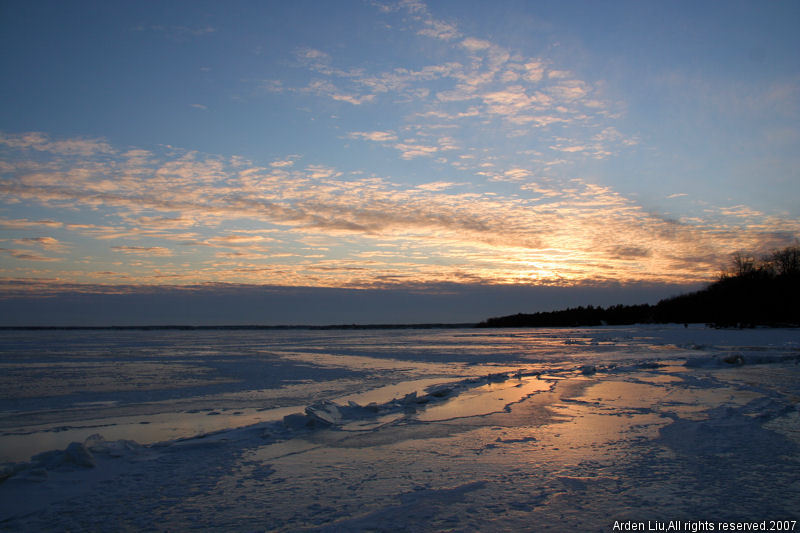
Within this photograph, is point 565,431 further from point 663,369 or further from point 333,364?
point 333,364

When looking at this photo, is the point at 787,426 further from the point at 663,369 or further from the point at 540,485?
the point at 663,369

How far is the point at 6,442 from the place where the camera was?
6203 mm

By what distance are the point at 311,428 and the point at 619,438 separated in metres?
3.92

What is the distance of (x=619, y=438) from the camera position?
6.06 m

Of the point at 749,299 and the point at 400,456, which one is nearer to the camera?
the point at 400,456

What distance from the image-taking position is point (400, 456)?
5.49 meters

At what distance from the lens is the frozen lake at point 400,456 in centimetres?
376

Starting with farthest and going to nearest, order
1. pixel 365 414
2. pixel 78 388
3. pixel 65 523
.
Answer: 1. pixel 78 388
2. pixel 365 414
3. pixel 65 523

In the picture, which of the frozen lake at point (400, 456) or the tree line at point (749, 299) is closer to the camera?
the frozen lake at point (400, 456)

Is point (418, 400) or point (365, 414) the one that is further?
point (418, 400)

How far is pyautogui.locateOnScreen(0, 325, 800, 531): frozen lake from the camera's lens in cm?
376

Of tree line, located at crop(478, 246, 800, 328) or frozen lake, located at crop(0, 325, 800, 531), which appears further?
tree line, located at crop(478, 246, 800, 328)

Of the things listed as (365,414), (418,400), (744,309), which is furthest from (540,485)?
(744,309)

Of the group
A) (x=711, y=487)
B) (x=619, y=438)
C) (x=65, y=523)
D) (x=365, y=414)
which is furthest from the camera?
(x=365, y=414)
